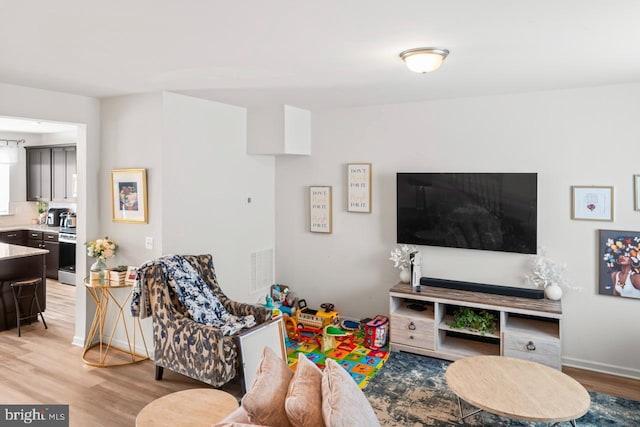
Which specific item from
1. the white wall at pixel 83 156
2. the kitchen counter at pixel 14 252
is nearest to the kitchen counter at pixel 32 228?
the kitchen counter at pixel 14 252

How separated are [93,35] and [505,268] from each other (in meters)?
3.90

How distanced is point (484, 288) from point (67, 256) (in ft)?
20.7

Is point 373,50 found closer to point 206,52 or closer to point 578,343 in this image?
point 206,52

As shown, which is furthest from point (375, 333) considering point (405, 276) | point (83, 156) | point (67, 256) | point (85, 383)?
point (67, 256)

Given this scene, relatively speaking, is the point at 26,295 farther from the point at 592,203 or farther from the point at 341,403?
the point at 592,203

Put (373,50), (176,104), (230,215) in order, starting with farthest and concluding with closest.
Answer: (230,215) → (176,104) → (373,50)

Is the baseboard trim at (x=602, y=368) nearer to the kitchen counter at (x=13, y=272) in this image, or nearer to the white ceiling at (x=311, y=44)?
the white ceiling at (x=311, y=44)

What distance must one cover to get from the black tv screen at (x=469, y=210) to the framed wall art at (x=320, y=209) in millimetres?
903

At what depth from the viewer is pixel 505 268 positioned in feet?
13.9

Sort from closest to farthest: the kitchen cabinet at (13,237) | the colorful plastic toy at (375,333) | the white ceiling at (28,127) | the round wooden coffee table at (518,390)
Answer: the round wooden coffee table at (518,390), the colorful plastic toy at (375,333), the white ceiling at (28,127), the kitchen cabinet at (13,237)

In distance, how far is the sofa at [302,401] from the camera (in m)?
1.71

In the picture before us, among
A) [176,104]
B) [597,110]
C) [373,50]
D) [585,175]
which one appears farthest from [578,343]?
[176,104]

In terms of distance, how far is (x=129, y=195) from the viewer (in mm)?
4176

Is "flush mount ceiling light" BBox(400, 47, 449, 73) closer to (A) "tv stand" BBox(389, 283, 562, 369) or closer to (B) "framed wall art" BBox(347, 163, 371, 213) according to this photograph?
(B) "framed wall art" BBox(347, 163, 371, 213)
